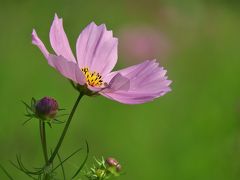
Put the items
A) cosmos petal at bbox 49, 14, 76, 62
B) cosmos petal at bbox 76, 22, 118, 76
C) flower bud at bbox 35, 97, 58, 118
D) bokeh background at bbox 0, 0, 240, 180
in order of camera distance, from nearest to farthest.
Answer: flower bud at bbox 35, 97, 58, 118 < cosmos petal at bbox 49, 14, 76, 62 < cosmos petal at bbox 76, 22, 118, 76 < bokeh background at bbox 0, 0, 240, 180

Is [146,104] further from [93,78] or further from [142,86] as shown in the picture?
[142,86]

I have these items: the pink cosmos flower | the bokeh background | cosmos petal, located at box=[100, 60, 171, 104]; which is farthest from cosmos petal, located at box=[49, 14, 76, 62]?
the bokeh background

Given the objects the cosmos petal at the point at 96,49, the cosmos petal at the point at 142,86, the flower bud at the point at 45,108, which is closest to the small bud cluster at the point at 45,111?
the flower bud at the point at 45,108

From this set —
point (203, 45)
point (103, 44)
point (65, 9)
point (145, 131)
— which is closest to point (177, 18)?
point (203, 45)

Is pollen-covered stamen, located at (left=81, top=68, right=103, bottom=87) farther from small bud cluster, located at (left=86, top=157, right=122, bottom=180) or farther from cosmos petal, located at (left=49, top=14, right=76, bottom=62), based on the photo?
small bud cluster, located at (left=86, top=157, right=122, bottom=180)

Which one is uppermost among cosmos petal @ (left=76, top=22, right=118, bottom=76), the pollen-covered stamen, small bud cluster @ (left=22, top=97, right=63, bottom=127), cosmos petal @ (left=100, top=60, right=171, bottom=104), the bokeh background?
the bokeh background

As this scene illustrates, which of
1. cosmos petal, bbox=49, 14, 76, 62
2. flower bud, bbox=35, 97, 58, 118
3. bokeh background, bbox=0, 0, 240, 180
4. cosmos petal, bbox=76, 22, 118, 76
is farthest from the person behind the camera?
bokeh background, bbox=0, 0, 240, 180

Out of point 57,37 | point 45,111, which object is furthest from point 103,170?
point 57,37
